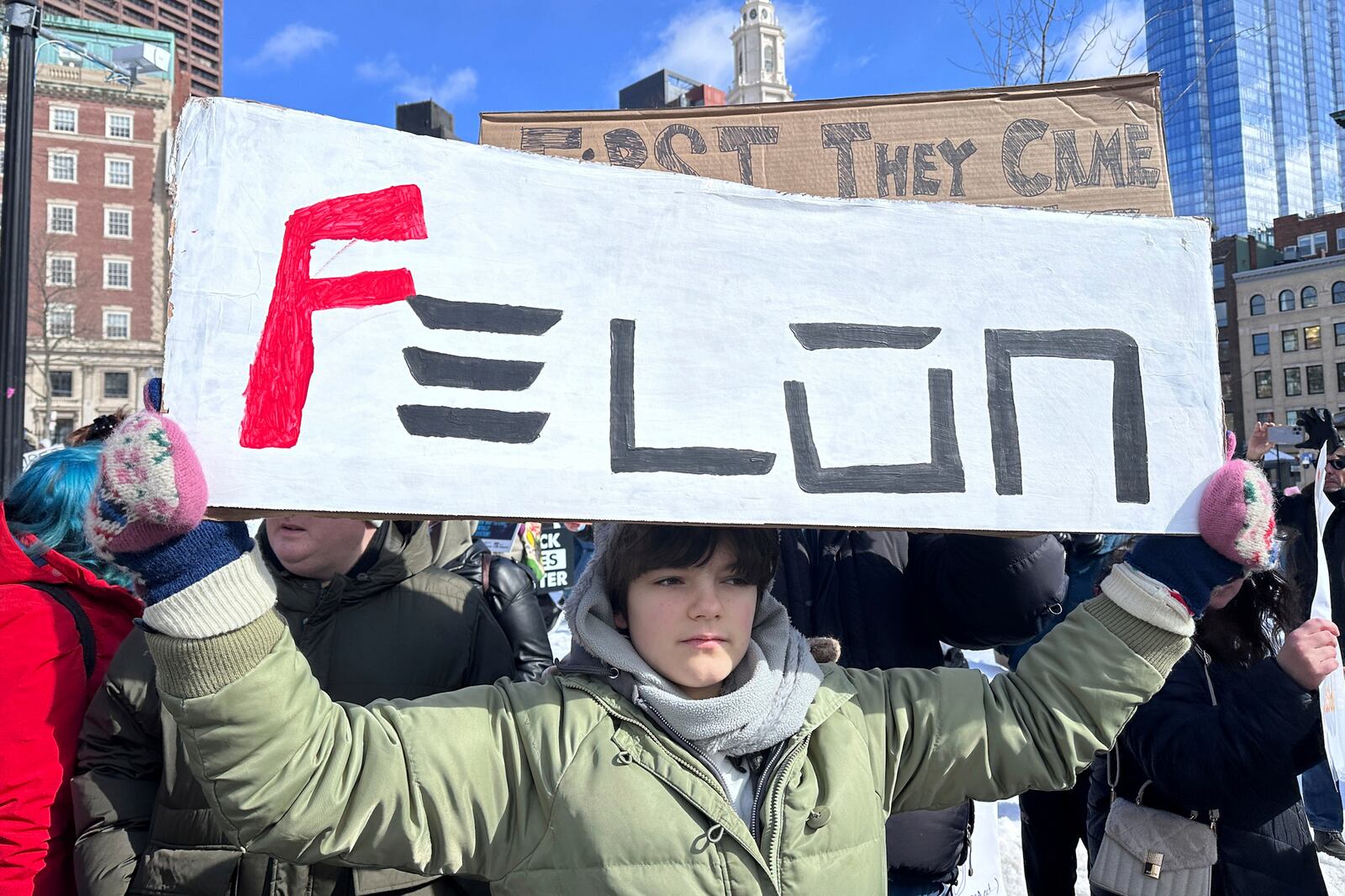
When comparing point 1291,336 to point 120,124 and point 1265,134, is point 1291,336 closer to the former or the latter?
point 1265,134

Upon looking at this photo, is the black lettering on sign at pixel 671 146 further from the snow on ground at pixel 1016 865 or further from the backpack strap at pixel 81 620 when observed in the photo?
the snow on ground at pixel 1016 865

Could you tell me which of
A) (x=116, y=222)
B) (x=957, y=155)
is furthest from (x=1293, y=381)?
(x=116, y=222)

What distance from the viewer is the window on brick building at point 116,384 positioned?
4412 centimetres

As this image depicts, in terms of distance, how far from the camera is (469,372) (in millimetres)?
1387

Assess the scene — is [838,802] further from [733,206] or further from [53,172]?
[53,172]

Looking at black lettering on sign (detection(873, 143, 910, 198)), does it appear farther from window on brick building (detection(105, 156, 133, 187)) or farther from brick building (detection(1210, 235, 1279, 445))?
brick building (detection(1210, 235, 1279, 445))

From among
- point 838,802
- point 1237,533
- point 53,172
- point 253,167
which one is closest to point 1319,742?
point 1237,533

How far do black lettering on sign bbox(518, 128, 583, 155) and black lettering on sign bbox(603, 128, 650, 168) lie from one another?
69 millimetres

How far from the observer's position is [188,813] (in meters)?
1.73

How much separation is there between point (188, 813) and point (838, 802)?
3.91 ft

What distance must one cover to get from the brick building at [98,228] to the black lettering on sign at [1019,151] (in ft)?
160

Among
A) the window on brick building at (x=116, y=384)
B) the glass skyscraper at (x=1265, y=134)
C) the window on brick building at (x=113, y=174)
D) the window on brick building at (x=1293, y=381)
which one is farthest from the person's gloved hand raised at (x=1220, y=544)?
the glass skyscraper at (x=1265, y=134)

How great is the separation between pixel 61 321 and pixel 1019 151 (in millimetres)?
49623

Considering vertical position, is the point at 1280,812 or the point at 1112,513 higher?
the point at 1112,513
